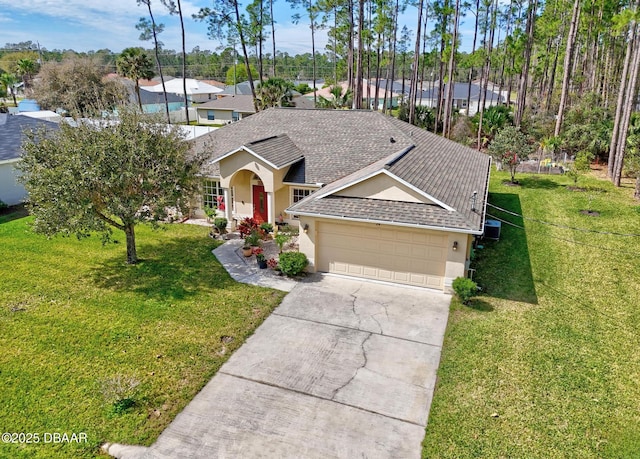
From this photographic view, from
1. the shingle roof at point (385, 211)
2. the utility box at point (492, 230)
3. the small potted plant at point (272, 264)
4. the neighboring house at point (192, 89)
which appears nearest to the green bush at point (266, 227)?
the small potted plant at point (272, 264)

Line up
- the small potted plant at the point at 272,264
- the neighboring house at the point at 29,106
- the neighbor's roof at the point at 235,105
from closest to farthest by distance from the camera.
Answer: the small potted plant at the point at 272,264 → the neighboring house at the point at 29,106 → the neighbor's roof at the point at 235,105

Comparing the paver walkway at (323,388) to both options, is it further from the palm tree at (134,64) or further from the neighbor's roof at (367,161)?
the palm tree at (134,64)

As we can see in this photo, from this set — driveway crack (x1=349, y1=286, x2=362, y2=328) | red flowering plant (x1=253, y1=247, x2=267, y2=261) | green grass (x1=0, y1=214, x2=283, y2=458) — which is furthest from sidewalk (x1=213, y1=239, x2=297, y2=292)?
driveway crack (x1=349, y1=286, x2=362, y2=328)

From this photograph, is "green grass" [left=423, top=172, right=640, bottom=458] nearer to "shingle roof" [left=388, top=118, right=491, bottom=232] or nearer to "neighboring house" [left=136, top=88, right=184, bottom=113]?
"shingle roof" [left=388, top=118, right=491, bottom=232]

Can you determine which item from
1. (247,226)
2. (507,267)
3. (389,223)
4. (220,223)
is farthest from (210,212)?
(507,267)

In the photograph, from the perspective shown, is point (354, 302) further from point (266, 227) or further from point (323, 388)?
point (266, 227)

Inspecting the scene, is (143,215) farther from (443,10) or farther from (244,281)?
(443,10)
